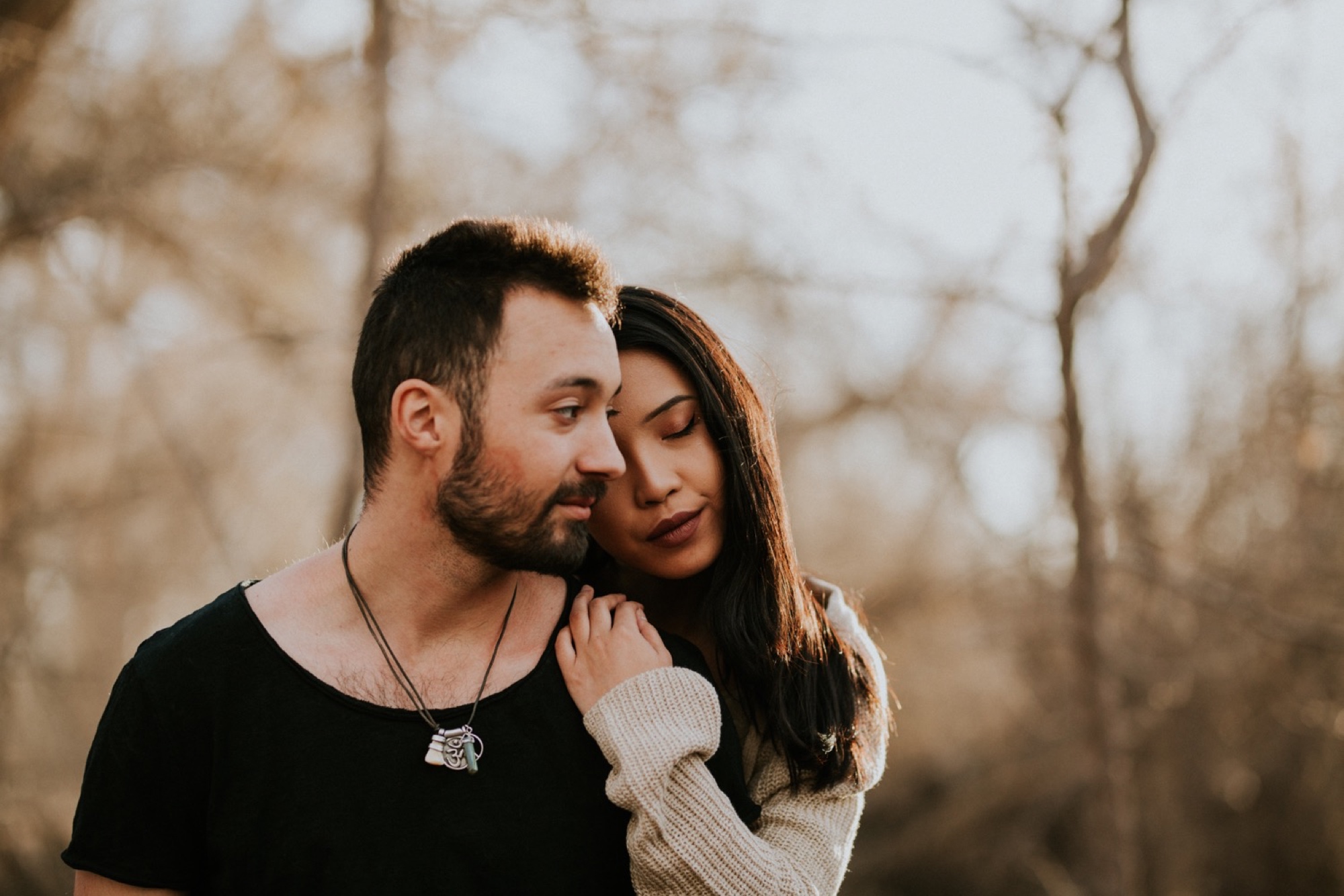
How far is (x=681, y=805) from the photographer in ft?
6.89

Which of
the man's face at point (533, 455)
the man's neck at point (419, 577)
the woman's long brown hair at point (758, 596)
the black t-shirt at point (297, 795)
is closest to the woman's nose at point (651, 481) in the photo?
the woman's long brown hair at point (758, 596)

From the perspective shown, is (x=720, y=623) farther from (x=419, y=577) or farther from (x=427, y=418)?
(x=427, y=418)

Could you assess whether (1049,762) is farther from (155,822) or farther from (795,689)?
(155,822)

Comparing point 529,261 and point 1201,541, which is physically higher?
point 529,261

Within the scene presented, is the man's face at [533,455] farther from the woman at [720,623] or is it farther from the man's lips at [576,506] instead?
the woman at [720,623]

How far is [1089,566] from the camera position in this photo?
14.8 ft

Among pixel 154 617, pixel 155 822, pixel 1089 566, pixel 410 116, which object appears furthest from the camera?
pixel 154 617

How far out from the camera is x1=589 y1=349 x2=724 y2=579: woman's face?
99.7 inches

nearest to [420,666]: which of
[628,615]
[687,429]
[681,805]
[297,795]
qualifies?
[297,795]

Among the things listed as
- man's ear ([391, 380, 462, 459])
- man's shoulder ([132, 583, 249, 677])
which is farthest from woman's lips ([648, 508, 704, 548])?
man's shoulder ([132, 583, 249, 677])

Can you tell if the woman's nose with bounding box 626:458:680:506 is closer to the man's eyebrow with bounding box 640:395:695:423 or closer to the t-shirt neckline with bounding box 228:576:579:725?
the man's eyebrow with bounding box 640:395:695:423

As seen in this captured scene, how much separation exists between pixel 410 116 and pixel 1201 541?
16.0 ft

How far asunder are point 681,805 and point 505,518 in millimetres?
596

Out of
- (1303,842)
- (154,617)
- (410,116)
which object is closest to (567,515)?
(410,116)
